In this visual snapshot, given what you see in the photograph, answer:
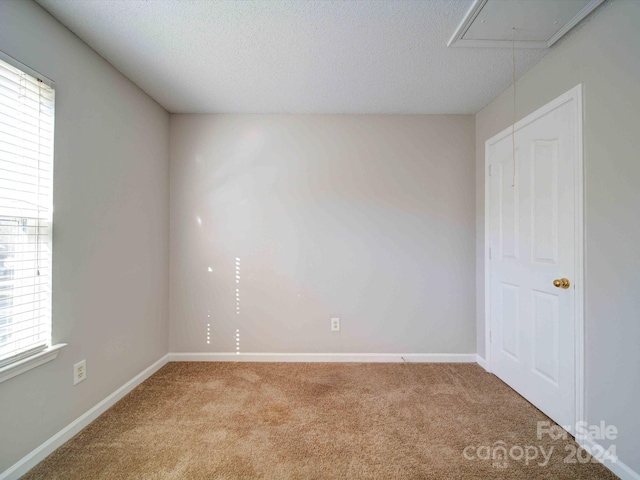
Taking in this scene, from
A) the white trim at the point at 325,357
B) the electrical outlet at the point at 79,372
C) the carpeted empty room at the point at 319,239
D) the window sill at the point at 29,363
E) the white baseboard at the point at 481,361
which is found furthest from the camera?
the white trim at the point at 325,357

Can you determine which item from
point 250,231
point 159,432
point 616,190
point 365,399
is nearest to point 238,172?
point 250,231

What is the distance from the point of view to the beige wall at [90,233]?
140 cm

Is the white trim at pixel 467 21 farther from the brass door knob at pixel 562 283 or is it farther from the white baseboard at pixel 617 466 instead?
the white baseboard at pixel 617 466

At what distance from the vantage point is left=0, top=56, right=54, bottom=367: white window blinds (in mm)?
1312

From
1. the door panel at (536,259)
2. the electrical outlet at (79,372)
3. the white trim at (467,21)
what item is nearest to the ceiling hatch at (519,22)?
the white trim at (467,21)

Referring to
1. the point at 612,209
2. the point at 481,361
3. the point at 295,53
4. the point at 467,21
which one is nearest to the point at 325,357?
the point at 481,361

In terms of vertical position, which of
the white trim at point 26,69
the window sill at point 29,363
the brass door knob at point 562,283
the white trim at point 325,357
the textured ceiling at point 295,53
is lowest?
the white trim at point 325,357

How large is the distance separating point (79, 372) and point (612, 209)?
3179mm

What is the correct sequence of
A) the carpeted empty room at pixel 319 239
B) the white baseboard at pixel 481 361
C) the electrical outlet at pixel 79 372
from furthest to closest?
the white baseboard at pixel 481 361 → the electrical outlet at pixel 79 372 → the carpeted empty room at pixel 319 239

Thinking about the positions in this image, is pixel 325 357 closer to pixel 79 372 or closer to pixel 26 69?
pixel 79 372

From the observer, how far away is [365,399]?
6.58ft

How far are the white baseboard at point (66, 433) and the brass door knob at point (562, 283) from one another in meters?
3.09

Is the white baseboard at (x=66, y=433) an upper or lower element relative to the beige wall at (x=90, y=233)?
lower

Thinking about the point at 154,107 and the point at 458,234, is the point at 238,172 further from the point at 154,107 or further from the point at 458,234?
the point at 458,234
